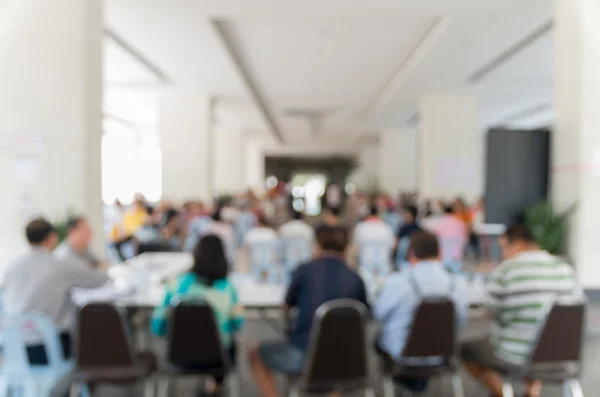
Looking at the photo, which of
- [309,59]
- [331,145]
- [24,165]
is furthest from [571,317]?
[331,145]

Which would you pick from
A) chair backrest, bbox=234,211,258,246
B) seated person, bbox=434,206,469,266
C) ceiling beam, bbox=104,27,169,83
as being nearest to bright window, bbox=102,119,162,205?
ceiling beam, bbox=104,27,169,83

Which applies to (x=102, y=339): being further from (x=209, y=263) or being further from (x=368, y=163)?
(x=368, y=163)

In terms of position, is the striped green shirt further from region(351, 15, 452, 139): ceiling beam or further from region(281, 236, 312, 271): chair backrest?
region(351, 15, 452, 139): ceiling beam

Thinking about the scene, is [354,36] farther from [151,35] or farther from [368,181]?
[368,181]

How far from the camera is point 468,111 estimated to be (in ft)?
36.0

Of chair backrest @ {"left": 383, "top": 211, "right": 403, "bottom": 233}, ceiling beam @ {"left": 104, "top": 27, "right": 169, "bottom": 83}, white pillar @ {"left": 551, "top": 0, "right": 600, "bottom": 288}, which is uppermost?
ceiling beam @ {"left": 104, "top": 27, "right": 169, "bottom": 83}

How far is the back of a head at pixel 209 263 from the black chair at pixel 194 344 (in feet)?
0.83

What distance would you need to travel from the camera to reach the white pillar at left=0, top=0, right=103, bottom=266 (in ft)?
15.0

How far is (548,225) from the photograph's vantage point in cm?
469

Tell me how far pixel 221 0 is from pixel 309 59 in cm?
308

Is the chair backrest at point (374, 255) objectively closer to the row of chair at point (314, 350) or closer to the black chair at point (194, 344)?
the row of chair at point (314, 350)

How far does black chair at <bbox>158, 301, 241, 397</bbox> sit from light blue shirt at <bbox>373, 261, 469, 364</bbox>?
86 centimetres

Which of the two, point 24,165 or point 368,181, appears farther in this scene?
point 368,181

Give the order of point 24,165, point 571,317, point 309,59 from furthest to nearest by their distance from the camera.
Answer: point 309,59
point 24,165
point 571,317
